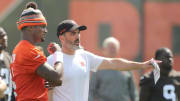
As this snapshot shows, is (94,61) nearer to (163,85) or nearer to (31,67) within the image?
(31,67)

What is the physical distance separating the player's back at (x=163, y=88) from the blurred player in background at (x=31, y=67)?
2517 mm

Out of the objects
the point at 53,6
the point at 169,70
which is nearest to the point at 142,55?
the point at 53,6

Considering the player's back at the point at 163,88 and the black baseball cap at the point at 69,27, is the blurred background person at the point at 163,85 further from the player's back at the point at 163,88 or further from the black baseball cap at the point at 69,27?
the black baseball cap at the point at 69,27

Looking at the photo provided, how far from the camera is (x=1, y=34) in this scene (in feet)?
25.8

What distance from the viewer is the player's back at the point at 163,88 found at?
704cm

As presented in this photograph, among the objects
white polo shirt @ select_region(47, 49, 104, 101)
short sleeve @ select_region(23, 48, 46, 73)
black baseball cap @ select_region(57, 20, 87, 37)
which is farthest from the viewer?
black baseball cap @ select_region(57, 20, 87, 37)

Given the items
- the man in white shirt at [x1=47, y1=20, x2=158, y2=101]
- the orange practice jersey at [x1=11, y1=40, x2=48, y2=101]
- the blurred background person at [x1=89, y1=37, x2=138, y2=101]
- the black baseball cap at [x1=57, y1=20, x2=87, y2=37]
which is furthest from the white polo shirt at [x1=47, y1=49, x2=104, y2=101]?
the blurred background person at [x1=89, y1=37, x2=138, y2=101]

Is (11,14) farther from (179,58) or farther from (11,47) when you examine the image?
(179,58)

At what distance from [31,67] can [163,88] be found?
2876mm

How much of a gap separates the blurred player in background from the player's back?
8.26ft

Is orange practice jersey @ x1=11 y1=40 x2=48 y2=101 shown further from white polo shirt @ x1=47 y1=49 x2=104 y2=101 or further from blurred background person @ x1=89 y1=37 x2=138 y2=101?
blurred background person @ x1=89 y1=37 x2=138 y2=101

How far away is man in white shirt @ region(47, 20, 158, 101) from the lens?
5277mm

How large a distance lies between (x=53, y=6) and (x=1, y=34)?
11.1 feet

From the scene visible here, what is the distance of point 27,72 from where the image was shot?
472 cm
